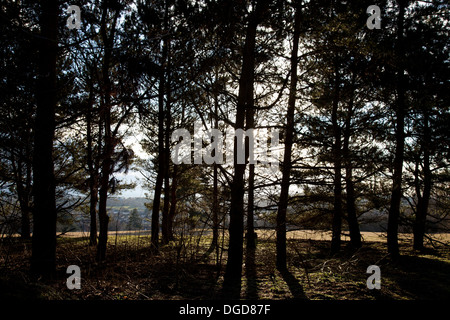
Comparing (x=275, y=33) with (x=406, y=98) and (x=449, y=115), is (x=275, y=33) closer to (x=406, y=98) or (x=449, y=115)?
(x=406, y=98)

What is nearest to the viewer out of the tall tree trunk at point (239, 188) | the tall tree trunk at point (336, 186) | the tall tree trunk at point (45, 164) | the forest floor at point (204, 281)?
the forest floor at point (204, 281)

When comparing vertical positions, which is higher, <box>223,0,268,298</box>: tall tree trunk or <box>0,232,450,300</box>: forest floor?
<box>223,0,268,298</box>: tall tree trunk

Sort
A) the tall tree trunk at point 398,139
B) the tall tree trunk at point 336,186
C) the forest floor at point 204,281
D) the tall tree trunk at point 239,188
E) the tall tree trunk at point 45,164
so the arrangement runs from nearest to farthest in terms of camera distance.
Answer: the forest floor at point 204,281 → the tall tree trunk at point 45,164 → the tall tree trunk at point 239,188 → the tall tree trunk at point 398,139 → the tall tree trunk at point 336,186

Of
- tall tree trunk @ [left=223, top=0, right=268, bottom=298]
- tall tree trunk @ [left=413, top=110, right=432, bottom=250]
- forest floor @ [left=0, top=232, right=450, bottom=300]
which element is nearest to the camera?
forest floor @ [left=0, top=232, right=450, bottom=300]

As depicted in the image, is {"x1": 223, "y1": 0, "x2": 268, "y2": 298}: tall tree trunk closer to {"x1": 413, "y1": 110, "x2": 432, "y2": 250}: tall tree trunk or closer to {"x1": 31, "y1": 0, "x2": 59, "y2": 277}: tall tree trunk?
{"x1": 31, "y1": 0, "x2": 59, "y2": 277}: tall tree trunk

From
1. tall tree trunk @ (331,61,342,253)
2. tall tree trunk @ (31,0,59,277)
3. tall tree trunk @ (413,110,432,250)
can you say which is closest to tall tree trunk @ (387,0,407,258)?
tall tree trunk @ (413,110,432,250)

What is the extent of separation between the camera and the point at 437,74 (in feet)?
29.4

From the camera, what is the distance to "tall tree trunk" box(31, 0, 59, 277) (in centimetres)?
482

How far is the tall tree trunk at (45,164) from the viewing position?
4.82 m

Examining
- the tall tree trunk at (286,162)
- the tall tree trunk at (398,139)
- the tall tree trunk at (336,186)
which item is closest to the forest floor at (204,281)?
the tall tree trunk at (286,162)

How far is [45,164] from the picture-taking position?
493 centimetres

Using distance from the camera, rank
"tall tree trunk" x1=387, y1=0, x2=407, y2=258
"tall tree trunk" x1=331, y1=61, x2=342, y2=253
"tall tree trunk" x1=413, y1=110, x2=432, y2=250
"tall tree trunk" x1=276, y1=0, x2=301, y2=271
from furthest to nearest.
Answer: "tall tree trunk" x1=413, y1=110, x2=432, y2=250, "tall tree trunk" x1=331, y1=61, x2=342, y2=253, "tall tree trunk" x1=387, y1=0, x2=407, y2=258, "tall tree trunk" x1=276, y1=0, x2=301, y2=271

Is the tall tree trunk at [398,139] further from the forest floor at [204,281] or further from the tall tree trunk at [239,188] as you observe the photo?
the tall tree trunk at [239,188]
